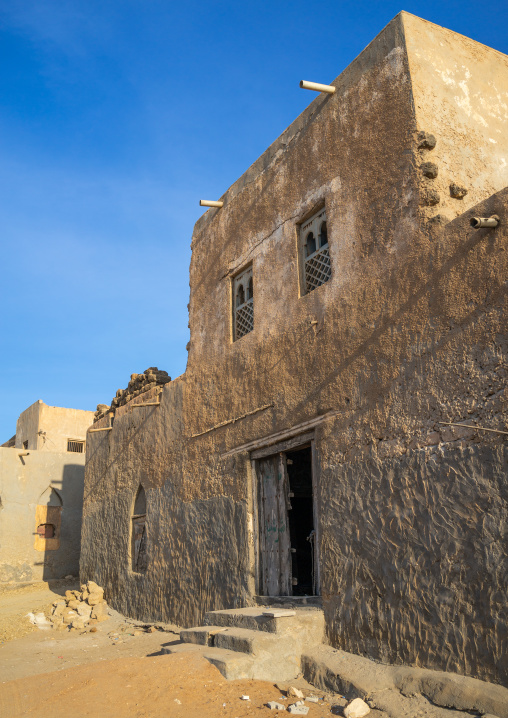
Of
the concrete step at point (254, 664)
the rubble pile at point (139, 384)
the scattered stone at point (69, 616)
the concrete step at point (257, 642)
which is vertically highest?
the rubble pile at point (139, 384)

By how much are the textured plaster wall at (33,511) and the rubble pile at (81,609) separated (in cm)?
287

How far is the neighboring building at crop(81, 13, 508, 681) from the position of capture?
173 inches

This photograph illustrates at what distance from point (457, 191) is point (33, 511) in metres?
11.4

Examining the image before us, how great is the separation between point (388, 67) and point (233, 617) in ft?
17.1

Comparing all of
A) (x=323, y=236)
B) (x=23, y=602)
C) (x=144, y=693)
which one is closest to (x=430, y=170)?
(x=323, y=236)

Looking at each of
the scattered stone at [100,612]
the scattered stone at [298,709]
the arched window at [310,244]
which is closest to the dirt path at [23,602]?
the scattered stone at [100,612]

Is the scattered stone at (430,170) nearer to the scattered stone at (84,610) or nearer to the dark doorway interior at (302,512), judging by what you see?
the dark doorway interior at (302,512)

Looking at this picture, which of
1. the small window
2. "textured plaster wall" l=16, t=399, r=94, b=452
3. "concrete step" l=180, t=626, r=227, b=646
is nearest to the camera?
"concrete step" l=180, t=626, r=227, b=646

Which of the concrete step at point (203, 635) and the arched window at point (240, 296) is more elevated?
the arched window at point (240, 296)

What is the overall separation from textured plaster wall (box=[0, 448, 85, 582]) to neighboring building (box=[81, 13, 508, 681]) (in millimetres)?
5141

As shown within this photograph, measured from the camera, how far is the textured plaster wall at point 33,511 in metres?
12.8

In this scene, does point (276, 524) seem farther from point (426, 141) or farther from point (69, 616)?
point (69, 616)

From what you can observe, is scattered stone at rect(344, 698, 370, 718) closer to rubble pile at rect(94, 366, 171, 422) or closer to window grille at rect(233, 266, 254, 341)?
window grille at rect(233, 266, 254, 341)

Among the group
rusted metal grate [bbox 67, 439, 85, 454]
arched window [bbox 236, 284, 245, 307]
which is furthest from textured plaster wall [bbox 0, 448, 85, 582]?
arched window [bbox 236, 284, 245, 307]
